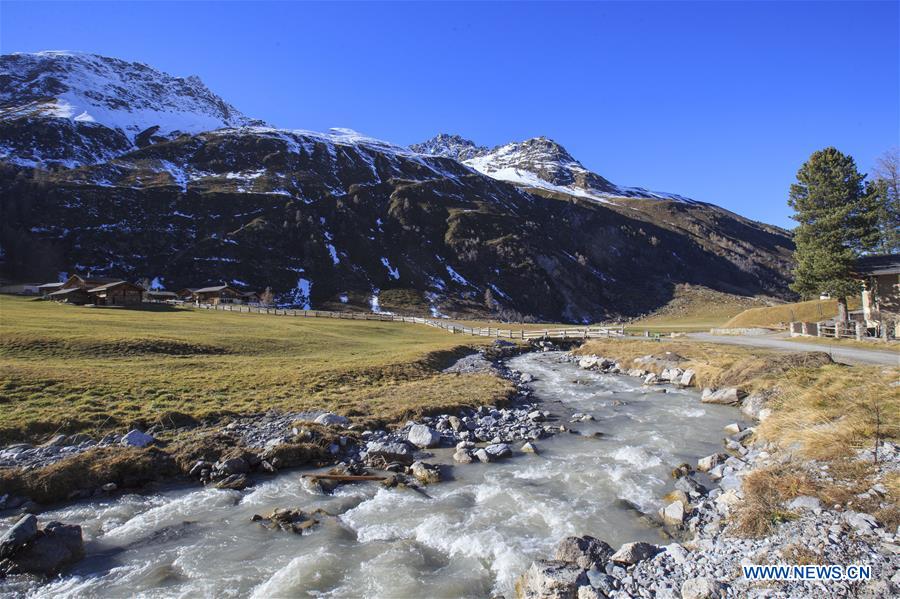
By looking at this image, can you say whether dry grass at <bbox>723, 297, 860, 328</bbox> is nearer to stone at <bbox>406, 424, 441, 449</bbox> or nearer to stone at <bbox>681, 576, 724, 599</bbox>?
stone at <bbox>406, 424, 441, 449</bbox>

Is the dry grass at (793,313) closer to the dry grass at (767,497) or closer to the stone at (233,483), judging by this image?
the dry grass at (767,497)

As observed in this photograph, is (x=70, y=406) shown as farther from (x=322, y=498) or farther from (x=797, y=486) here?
Result: (x=797, y=486)

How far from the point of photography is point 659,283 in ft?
602

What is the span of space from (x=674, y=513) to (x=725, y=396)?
14.4m

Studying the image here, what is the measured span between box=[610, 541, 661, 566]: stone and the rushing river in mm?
1377

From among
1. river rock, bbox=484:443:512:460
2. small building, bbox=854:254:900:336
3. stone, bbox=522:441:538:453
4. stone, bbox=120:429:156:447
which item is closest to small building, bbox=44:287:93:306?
stone, bbox=120:429:156:447

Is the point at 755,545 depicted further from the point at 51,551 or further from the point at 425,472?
the point at 51,551

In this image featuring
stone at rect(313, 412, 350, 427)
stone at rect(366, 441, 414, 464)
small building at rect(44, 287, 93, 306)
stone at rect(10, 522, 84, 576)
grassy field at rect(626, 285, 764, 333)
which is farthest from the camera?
grassy field at rect(626, 285, 764, 333)

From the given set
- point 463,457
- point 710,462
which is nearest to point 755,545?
point 710,462

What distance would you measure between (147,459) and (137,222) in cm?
15748

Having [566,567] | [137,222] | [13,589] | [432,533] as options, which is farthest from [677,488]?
[137,222]

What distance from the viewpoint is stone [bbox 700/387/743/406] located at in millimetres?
21766

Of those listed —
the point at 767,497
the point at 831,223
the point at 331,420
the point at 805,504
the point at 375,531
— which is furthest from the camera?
the point at 831,223

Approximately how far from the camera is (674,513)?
10.3m
